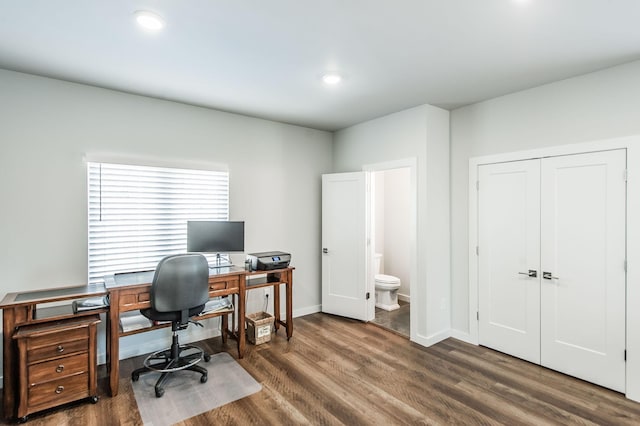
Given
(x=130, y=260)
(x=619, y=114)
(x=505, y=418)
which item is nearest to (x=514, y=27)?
(x=619, y=114)

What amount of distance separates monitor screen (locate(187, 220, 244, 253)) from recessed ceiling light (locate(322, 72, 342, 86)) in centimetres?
174

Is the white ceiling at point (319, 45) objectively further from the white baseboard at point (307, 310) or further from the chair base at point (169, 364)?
the white baseboard at point (307, 310)

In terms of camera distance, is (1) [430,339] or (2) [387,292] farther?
(2) [387,292]

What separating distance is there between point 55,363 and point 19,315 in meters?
0.44

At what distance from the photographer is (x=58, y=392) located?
239cm

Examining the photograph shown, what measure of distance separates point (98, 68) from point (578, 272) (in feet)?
14.7

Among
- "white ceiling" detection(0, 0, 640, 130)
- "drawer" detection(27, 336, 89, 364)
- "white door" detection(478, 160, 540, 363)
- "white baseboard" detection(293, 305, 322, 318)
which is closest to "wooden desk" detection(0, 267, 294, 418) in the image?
"drawer" detection(27, 336, 89, 364)

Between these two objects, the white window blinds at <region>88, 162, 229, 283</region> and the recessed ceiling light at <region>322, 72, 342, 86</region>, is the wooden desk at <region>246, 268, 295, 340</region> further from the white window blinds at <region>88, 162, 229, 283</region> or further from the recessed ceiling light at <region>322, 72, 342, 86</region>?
the recessed ceiling light at <region>322, 72, 342, 86</region>

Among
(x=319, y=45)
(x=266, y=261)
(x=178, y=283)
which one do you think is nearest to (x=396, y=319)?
(x=266, y=261)

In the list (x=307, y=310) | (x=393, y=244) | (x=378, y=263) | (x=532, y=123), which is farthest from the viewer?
Answer: (x=393, y=244)

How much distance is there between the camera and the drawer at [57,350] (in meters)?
2.31

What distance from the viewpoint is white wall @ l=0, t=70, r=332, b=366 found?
2.77 m

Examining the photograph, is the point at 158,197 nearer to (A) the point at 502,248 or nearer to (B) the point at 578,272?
(A) the point at 502,248

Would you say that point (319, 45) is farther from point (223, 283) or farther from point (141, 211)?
point (141, 211)
